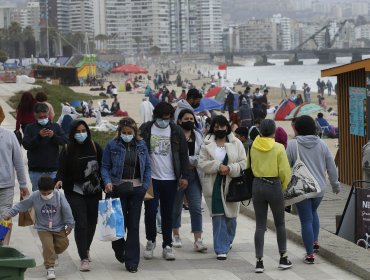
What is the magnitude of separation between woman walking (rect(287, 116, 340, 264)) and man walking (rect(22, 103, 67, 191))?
8.04ft

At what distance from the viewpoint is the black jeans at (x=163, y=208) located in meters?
9.91

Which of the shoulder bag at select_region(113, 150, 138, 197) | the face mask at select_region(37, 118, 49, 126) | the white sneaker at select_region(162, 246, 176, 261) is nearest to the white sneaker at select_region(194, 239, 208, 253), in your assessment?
the white sneaker at select_region(162, 246, 176, 261)

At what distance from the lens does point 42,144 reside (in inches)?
432

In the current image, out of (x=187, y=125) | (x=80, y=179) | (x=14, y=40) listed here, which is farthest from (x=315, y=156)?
(x=14, y=40)

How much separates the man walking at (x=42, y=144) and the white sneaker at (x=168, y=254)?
1.60 m

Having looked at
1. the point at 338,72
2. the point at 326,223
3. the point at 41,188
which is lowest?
the point at 326,223

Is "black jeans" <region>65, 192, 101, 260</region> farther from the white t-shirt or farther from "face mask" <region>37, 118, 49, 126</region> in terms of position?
"face mask" <region>37, 118, 49, 126</region>

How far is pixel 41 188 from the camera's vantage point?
9.01 m

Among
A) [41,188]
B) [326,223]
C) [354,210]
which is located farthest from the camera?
[326,223]

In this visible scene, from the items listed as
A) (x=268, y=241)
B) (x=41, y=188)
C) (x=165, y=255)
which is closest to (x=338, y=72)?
(x=268, y=241)

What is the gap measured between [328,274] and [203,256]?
4.72 ft

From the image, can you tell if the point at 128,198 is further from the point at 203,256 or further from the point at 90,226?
the point at 203,256

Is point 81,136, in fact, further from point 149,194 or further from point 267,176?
point 267,176

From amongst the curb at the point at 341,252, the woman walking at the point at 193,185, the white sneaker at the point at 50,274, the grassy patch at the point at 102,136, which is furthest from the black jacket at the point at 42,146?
the grassy patch at the point at 102,136
